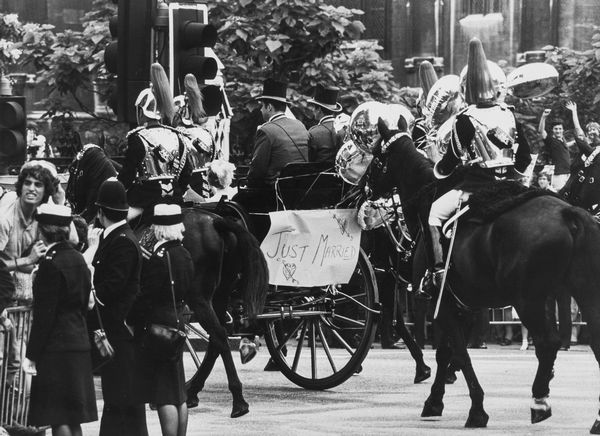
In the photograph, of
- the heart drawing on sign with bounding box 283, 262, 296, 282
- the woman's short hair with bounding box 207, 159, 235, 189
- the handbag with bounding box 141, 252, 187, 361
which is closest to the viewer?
the handbag with bounding box 141, 252, 187, 361

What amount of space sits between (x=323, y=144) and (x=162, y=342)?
5570mm

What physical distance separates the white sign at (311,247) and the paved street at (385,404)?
105cm

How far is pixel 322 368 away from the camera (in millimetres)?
16047

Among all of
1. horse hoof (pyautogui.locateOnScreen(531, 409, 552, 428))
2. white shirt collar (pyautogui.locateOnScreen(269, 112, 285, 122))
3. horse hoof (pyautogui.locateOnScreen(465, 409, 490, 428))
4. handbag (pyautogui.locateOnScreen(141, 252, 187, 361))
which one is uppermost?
white shirt collar (pyautogui.locateOnScreen(269, 112, 285, 122))

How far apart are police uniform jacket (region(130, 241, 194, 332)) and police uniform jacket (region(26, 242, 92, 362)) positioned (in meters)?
0.72

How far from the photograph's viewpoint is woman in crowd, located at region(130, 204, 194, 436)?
1094cm

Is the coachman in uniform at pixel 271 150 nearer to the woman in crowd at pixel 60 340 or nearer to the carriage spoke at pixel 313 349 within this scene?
the carriage spoke at pixel 313 349

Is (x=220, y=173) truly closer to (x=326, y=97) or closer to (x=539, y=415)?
(x=326, y=97)

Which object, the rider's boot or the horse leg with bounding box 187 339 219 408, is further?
the horse leg with bounding box 187 339 219 408

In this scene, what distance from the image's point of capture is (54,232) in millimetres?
10492

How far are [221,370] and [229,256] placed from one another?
3326mm

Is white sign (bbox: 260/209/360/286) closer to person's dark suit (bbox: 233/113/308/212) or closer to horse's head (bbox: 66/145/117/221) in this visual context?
person's dark suit (bbox: 233/113/308/212)

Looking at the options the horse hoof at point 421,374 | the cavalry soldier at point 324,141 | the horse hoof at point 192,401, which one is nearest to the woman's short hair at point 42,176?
the horse hoof at point 192,401

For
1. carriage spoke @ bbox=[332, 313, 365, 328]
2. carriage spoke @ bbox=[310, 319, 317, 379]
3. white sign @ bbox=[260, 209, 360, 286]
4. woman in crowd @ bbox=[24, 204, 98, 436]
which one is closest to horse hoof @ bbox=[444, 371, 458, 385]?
carriage spoke @ bbox=[332, 313, 365, 328]
